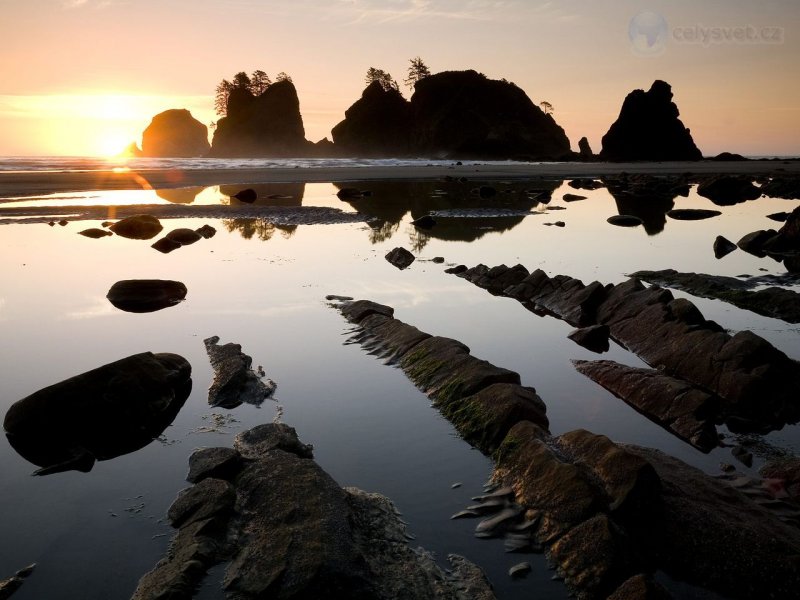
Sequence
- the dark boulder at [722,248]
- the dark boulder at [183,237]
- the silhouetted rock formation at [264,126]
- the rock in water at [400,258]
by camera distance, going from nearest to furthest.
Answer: the rock in water at [400,258]
the dark boulder at [722,248]
the dark boulder at [183,237]
the silhouetted rock formation at [264,126]

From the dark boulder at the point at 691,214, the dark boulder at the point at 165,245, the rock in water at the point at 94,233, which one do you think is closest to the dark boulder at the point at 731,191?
the dark boulder at the point at 691,214

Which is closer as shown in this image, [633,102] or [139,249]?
[139,249]

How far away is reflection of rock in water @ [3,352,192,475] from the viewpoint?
249 inches

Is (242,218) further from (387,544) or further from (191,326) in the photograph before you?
(387,544)

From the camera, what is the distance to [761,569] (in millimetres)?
4230

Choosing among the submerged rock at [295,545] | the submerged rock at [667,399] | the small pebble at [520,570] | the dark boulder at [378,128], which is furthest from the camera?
the dark boulder at [378,128]

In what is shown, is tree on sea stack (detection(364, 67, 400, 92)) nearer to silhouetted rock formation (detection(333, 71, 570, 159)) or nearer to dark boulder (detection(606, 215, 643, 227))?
silhouetted rock formation (detection(333, 71, 570, 159))

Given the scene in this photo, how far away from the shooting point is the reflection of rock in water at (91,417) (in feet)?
20.7

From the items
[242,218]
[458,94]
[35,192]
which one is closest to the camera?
[242,218]

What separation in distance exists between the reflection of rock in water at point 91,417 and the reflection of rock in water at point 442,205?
1264 cm

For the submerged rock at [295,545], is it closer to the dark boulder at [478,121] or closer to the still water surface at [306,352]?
the still water surface at [306,352]

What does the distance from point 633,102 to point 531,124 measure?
3525 cm

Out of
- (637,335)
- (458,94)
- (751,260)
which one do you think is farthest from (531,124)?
(637,335)

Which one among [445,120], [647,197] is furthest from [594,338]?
[445,120]
